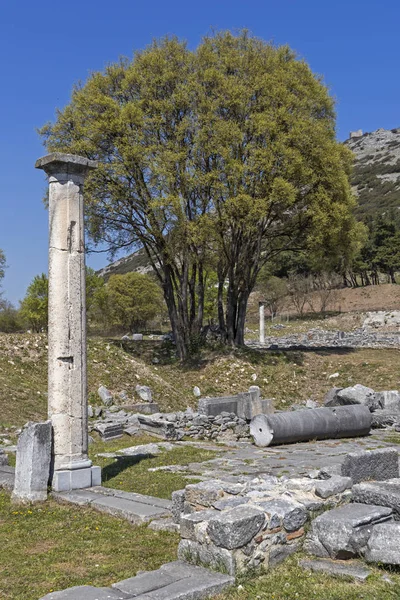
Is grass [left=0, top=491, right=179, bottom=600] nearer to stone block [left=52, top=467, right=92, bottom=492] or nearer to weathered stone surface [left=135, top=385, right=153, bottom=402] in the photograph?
stone block [left=52, top=467, right=92, bottom=492]

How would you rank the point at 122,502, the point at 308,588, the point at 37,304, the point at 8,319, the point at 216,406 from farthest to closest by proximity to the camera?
the point at 8,319, the point at 37,304, the point at 216,406, the point at 122,502, the point at 308,588

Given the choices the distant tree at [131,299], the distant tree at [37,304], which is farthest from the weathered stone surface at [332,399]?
the distant tree at [131,299]

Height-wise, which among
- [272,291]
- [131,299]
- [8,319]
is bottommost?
[8,319]

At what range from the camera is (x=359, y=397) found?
19.1 meters

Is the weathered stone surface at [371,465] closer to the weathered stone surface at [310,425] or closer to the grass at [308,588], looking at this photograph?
the grass at [308,588]

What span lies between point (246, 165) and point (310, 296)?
38137mm

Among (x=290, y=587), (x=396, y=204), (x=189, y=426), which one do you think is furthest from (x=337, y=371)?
(x=396, y=204)

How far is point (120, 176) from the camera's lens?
984 inches

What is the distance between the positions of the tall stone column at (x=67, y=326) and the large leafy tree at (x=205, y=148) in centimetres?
1357

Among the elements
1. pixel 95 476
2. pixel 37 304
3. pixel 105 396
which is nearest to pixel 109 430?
pixel 105 396

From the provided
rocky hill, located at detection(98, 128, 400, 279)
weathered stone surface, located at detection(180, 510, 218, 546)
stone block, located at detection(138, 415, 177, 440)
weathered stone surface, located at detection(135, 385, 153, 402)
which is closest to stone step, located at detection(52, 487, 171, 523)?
weathered stone surface, located at detection(180, 510, 218, 546)

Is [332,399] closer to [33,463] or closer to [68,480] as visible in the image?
[68,480]

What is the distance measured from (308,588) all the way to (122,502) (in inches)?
147

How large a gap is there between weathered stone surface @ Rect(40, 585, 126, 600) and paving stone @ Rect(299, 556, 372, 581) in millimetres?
1796
